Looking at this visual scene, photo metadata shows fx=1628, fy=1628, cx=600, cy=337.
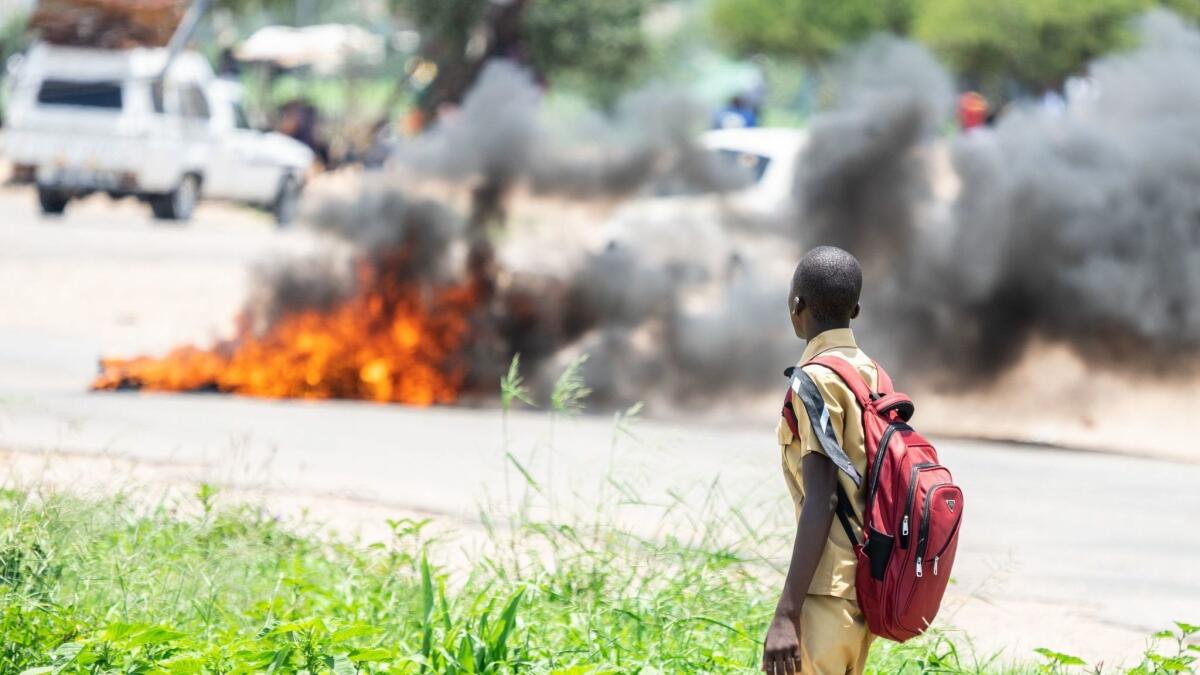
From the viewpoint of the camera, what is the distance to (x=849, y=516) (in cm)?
329

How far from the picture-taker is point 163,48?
20234 millimetres

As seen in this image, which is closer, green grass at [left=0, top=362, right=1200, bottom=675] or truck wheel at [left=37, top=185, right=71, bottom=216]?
green grass at [left=0, top=362, right=1200, bottom=675]

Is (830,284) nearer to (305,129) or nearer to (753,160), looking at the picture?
(753,160)

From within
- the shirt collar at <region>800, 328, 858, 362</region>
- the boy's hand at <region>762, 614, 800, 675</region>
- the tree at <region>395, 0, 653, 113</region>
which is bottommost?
the boy's hand at <region>762, 614, 800, 675</region>

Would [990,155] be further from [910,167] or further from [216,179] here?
[216,179]

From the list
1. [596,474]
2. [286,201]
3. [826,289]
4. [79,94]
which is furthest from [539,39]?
[826,289]

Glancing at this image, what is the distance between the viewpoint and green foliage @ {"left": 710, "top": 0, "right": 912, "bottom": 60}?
33.2 m

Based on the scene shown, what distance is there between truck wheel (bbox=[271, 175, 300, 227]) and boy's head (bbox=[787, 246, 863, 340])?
2135 cm

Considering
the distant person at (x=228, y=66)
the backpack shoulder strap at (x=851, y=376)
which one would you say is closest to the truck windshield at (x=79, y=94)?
the distant person at (x=228, y=66)

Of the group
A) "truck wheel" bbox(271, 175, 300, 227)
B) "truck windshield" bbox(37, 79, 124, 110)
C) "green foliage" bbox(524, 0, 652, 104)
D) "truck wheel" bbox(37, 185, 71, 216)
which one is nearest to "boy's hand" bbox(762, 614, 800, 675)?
"truck windshield" bbox(37, 79, 124, 110)

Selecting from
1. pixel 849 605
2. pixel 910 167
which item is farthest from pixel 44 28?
pixel 849 605

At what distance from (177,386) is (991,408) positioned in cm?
526

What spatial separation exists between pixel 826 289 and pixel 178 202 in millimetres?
19978

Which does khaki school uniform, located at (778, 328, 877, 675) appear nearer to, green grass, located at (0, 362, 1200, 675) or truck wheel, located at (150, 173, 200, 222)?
green grass, located at (0, 362, 1200, 675)
